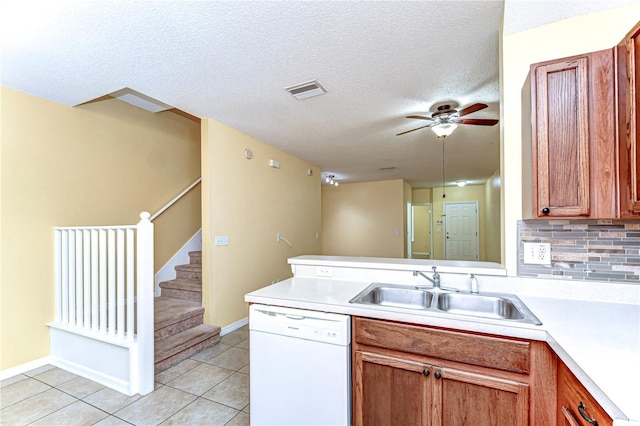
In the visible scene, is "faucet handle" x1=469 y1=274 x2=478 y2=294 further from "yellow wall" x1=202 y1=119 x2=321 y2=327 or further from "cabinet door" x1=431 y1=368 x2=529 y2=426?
→ "yellow wall" x1=202 y1=119 x2=321 y2=327

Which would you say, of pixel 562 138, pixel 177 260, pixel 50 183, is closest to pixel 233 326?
pixel 177 260

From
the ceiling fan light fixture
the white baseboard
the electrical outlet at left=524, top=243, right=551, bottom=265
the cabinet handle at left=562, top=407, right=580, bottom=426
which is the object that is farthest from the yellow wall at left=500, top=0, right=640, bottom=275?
the white baseboard

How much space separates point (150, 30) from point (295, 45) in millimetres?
911

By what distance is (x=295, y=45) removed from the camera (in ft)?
6.28

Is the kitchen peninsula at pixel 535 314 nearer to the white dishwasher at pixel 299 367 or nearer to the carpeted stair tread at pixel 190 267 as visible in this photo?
the white dishwasher at pixel 299 367

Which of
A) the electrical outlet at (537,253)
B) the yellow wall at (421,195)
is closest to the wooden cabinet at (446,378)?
the electrical outlet at (537,253)

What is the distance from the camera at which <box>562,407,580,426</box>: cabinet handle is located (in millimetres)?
891

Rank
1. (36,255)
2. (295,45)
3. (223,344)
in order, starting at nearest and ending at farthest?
(295,45), (36,255), (223,344)

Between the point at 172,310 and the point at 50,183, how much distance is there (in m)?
1.70

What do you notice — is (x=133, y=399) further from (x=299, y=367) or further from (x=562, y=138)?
(x=562, y=138)

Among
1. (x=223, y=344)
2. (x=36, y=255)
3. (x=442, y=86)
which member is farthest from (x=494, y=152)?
(x=36, y=255)

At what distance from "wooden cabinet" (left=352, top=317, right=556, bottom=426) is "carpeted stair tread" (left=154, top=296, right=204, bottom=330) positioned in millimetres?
2210

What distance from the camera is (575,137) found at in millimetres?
1303

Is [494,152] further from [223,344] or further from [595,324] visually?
[223,344]
